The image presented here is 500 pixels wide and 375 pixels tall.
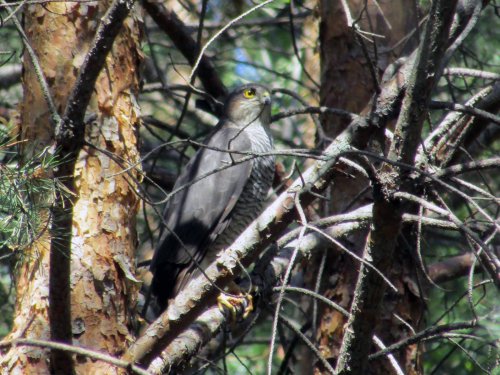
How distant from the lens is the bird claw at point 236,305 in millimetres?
3642

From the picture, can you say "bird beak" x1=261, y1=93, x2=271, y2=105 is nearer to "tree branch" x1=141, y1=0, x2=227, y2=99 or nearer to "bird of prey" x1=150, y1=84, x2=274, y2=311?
Answer: "bird of prey" x1=150, y1=84, x2=274, y2=311

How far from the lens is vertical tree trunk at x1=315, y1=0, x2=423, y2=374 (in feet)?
13.6

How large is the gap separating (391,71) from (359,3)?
1.70m

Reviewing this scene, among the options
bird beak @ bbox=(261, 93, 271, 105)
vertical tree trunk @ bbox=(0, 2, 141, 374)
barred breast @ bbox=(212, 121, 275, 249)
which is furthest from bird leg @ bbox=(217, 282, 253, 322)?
bird beak @ bbox=(261, 93, 271, 105)

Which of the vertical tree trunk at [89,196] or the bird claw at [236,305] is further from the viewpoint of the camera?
the bird claw at [236,305]

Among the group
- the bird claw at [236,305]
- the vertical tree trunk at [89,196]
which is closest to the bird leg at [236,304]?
the bird claw at [236,305]

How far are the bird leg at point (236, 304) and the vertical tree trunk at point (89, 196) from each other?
657 mm

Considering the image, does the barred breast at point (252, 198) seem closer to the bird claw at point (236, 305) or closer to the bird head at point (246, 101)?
the bird head at point (246, 101)

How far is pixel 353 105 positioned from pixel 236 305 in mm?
1583

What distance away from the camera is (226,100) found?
17.0ft

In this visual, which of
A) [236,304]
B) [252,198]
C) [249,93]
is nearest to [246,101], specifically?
[249,93]

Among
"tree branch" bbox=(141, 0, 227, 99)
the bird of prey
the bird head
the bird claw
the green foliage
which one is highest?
"tree branch" bbox=(141, 0, 227, 99)

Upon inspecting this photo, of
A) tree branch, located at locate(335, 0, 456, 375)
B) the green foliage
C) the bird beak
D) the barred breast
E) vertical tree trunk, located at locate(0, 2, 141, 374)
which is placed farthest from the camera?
the bird beak

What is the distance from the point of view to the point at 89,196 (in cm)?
311
